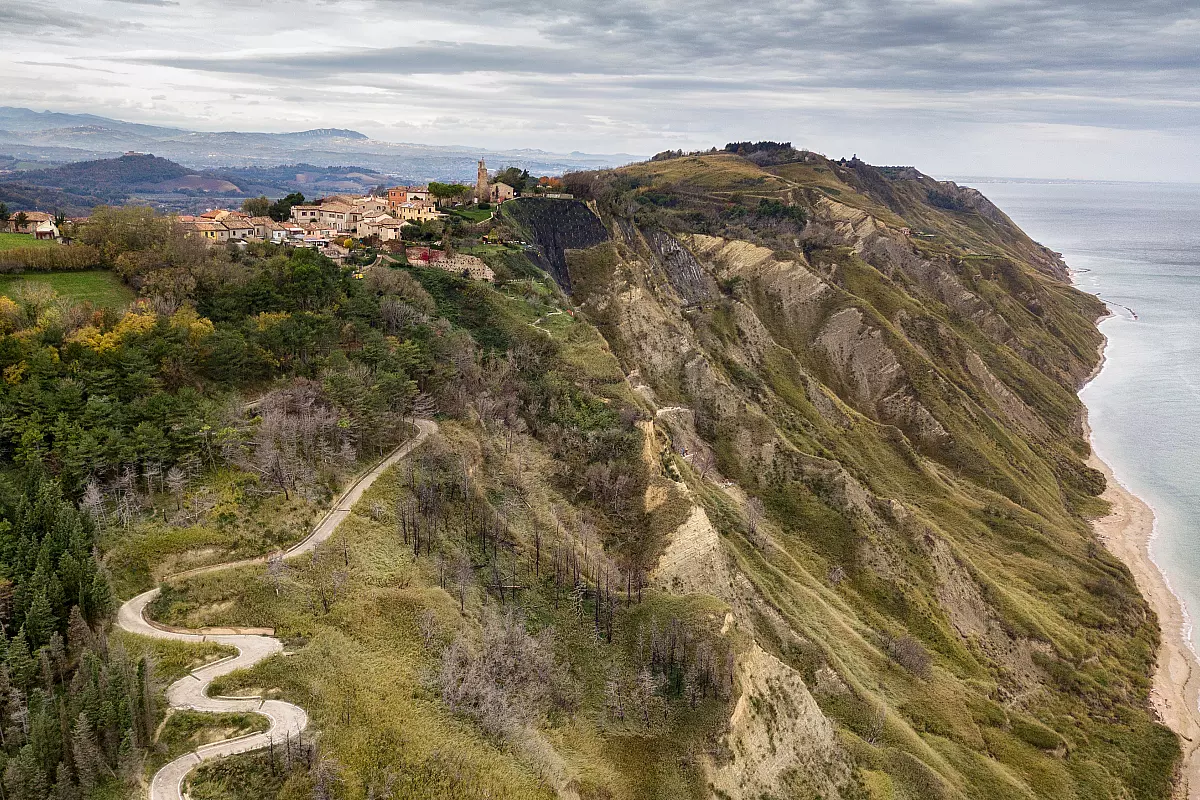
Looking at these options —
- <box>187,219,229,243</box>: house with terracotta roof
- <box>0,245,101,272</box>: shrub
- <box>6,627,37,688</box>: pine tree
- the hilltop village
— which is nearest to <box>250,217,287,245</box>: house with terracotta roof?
the hilltop village

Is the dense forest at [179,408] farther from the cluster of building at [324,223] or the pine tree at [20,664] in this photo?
the cluster of building at [324,223]

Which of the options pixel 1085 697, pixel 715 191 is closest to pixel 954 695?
pixel 1085 697

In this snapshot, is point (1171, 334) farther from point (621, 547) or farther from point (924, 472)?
point (621, 547)

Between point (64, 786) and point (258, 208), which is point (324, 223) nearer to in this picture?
point (258, 208)

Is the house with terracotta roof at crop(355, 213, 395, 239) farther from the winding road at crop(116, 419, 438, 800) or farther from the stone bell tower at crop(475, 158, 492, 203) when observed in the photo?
the winding road at crop(116, 419, 438, 800)

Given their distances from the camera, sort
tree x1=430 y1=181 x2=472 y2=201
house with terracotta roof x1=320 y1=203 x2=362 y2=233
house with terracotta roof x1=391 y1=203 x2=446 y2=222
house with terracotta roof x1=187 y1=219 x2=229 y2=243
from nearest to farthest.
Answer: house with terracotta roof x1=187 y1=219 x2=229 y2=243 → house with terracotta roof x1=320 y1=203 x2=362 y2=233 → house with terracotta roof x1=391 y1=203 x2=446 y2=222 → tree x1=430 y1=181 x2=472 y2=201

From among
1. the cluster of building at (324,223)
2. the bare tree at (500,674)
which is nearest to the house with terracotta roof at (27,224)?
the cluster of building at (324,223)
